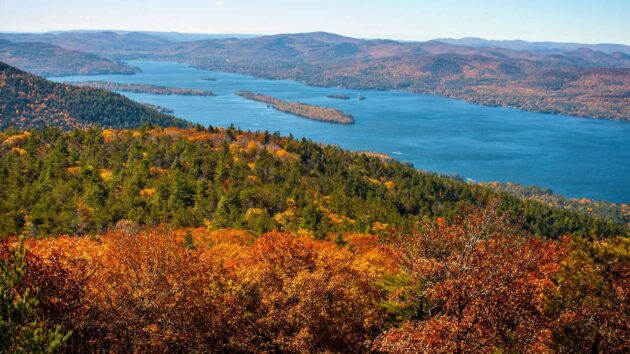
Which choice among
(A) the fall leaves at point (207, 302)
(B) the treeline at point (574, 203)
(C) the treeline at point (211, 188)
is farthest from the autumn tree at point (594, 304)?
(B) the treeline at point (574, 203)

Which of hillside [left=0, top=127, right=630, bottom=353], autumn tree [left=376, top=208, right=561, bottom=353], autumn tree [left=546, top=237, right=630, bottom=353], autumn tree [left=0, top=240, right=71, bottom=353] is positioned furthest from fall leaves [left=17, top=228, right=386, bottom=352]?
autumn tree [left=546, top=237, right=630, bottom=353]

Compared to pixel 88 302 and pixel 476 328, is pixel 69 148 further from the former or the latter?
pixel 476 328

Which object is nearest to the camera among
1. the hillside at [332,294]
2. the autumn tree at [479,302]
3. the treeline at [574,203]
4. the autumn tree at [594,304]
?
the autumn tree at [479,302]

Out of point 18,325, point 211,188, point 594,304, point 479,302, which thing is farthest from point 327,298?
point 211,188

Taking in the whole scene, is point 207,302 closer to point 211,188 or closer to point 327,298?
point 327,298

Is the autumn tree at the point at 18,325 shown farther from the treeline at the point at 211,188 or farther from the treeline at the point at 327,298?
the treeline at the point at 211,188

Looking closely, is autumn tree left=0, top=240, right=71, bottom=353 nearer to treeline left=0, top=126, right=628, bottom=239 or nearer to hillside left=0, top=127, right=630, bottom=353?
hillside left=0, top=127, right=630, bottom=353
